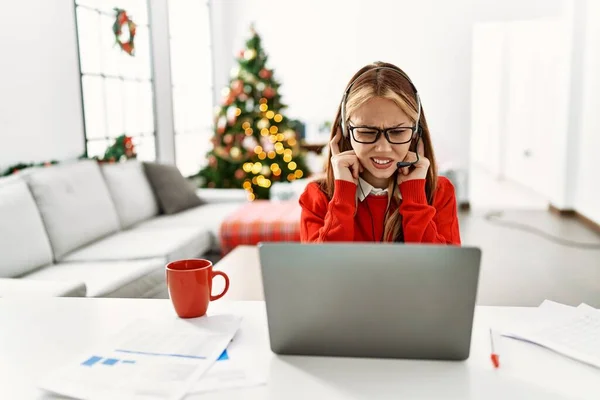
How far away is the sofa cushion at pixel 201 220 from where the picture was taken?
3.94 m

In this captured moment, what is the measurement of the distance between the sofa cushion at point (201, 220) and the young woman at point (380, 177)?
2.38m

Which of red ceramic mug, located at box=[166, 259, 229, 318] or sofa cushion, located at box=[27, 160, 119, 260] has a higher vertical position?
red ceramic mug, located at box=[166, 259, 229, 318]

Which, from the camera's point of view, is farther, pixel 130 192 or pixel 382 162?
pixel 130 192

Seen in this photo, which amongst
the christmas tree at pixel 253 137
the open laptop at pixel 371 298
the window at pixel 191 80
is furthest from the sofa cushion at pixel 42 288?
the window at pixel 191 80

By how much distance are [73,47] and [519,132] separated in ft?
19.8

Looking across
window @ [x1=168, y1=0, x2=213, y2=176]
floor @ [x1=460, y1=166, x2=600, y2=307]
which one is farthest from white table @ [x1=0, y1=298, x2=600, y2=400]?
window @ [x1=168, y1=0, x2=213, y2=176]

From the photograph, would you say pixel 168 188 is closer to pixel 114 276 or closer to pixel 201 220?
pixel 201 220

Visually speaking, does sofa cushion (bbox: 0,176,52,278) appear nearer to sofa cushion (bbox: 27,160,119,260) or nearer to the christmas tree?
sofa cushion (bbox: 27,160,119,260)

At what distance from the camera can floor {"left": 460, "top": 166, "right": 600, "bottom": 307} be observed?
3557 millimetres

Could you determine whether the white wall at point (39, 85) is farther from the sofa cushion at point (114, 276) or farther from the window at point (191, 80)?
the window at point (191, 80)

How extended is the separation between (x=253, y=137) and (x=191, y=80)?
1024 millimetres

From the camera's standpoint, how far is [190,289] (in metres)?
1.16

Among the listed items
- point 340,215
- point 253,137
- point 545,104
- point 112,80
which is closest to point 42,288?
point 340,215

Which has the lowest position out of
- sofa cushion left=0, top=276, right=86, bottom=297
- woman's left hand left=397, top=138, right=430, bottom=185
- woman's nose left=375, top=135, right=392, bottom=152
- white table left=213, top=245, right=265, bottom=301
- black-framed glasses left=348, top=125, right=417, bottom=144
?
white table left=213, top=245, right=265, bottom=301
